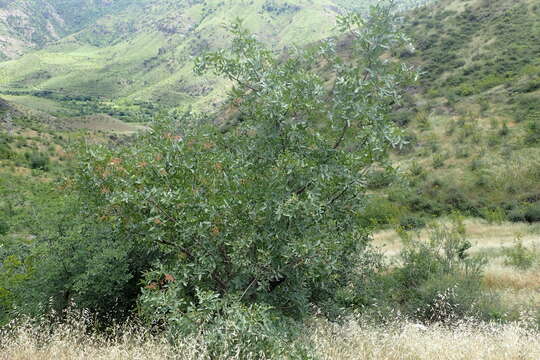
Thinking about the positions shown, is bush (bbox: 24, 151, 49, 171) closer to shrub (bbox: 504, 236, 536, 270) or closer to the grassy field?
the grassy field

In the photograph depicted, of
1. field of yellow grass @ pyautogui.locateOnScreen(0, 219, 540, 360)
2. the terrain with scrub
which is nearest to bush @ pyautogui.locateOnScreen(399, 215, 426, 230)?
the terrain with scrub

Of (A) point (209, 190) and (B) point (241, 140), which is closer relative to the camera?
(A) point (209, 190)

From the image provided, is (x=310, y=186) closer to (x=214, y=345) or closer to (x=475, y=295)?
(x=214, y=345)

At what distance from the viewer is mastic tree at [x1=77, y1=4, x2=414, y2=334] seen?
4.39 m

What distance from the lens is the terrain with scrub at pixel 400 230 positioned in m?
4.62

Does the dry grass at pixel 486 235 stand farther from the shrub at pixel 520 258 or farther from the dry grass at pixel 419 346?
the dry grass at pixel 419 346

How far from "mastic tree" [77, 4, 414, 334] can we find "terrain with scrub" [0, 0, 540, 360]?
0.12 meters

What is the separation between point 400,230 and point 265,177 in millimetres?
11750

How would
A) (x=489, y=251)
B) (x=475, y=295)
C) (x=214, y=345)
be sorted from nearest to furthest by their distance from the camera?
1. (x=214, y=345)
2. (x=475, y=295)
3. (x=489, y=251)

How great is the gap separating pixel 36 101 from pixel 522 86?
15736cm

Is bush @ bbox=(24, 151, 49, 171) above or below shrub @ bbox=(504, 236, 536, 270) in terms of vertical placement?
below

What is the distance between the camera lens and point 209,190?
506 centimetres

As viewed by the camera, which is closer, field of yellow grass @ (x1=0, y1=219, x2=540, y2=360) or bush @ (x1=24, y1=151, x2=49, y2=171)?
field of yellow grass @ (x1=0, y1=219, x2=540, y2=360)

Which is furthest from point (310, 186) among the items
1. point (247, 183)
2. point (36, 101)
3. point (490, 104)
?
point (36, 101)
